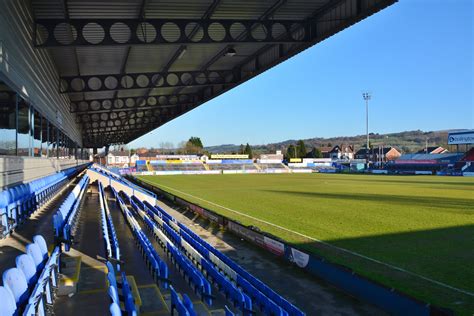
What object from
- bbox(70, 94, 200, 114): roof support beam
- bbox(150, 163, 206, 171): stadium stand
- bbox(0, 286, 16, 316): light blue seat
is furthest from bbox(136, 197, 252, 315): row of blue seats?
bbox(150, 163, 206, 171): stadium stand

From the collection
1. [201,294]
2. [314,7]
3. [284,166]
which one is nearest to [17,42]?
[201,294]

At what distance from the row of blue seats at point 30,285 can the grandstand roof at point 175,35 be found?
6.51 metres

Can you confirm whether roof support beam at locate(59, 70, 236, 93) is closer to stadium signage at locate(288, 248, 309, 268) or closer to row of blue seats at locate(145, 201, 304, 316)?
row of blue seats at locate(145, 201, 304, 316)

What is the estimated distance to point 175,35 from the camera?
1196cm

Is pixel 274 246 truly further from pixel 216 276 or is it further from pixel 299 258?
pixel 216 276

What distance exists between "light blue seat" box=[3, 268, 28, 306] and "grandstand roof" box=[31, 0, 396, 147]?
7235 millimetres

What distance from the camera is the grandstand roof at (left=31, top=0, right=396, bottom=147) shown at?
32.3 feet

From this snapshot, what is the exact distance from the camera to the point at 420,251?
10695 millimetres

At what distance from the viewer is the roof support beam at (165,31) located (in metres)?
10.0

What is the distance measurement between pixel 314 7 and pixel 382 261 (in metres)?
7.03

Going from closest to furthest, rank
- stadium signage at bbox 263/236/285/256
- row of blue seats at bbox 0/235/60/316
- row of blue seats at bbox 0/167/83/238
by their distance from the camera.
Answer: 1. row of blue seats at bbox 0/235/60/316
2. row of blue seats at bbox 0/167/83/238
3. stadium signage at bbox 263/236/285/256

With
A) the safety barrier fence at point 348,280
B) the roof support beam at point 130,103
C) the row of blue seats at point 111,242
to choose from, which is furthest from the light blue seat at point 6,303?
the roof support beam at point 130,103

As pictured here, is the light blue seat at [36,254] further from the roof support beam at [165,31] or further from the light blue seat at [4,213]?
the roof support beam at [165,31]

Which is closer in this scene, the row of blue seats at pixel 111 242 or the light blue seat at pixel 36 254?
the light blue seat at pixel 36 254
